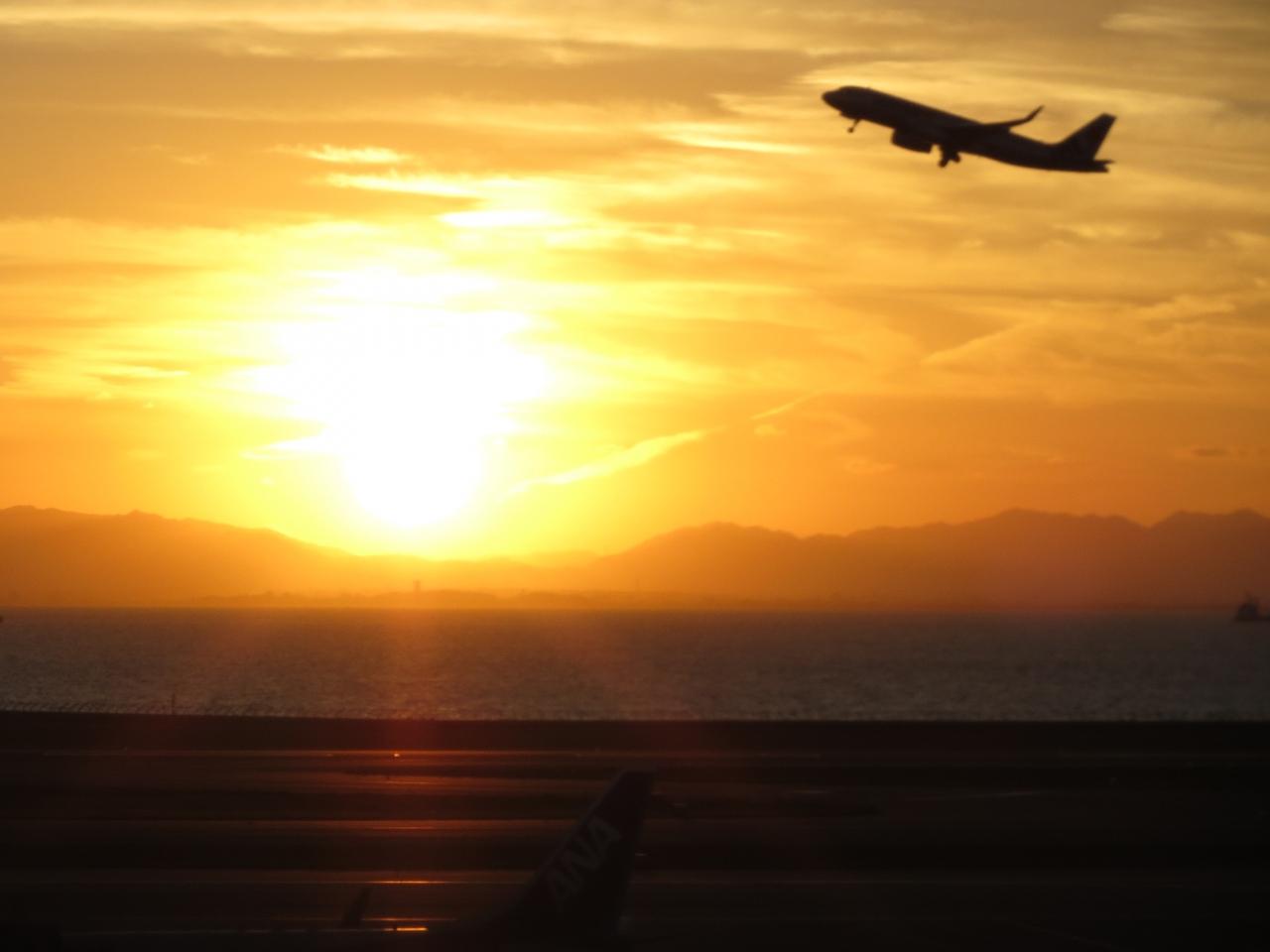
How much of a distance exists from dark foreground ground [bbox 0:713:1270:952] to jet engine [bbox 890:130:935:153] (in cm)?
2412

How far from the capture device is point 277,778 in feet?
143

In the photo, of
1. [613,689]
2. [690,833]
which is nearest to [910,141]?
[690,833]

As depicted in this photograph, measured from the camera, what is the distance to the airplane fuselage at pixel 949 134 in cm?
6316

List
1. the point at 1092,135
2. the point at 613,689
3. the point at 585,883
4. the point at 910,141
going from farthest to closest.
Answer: the point at 613,689 → the point at 1092,135 → the point at 910,141 → the point at 585,883

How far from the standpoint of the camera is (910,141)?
201 ft

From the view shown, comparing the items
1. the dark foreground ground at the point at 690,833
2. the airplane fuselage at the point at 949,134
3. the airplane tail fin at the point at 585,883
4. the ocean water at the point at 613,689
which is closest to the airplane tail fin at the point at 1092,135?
the airplane fuselage at the point at 949,134

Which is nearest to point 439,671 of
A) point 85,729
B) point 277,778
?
point 85,729

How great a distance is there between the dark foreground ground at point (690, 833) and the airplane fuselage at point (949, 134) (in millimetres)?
25170

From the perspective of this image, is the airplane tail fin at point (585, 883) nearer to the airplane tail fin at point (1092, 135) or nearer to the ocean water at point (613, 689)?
the airplane tail fin at point (1092, 135)

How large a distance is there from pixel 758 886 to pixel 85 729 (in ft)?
122

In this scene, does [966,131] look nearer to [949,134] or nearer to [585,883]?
[949,134]

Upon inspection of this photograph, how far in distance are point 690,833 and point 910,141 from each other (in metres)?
36.7

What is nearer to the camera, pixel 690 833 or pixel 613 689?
pixel 690 833

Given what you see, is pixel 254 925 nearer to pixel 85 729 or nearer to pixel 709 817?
pixel 709 817
